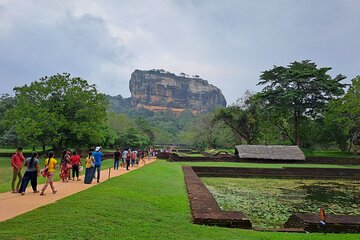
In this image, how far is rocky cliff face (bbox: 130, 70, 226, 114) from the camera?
17862cm

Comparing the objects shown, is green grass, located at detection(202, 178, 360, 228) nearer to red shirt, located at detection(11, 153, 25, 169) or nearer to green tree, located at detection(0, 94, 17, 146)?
red shirt, located at detection(11, 153, 25, 169)

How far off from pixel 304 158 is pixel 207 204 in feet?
90.8

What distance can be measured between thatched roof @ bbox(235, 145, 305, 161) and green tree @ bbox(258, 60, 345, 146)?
7.06 metres

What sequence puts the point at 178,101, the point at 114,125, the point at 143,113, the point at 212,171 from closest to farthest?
the point at 212,171, the point at 114,125, the point at 143,113, the point at 178,101

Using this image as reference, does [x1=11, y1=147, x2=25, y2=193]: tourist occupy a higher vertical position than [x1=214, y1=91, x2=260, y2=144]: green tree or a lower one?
lower

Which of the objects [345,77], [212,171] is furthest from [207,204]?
[345,77]

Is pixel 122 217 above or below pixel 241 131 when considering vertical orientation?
below

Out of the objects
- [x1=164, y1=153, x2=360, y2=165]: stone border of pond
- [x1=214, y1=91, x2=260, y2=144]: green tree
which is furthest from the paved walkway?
[x1=214, y1=91, x2=260, y2=144]: green tree

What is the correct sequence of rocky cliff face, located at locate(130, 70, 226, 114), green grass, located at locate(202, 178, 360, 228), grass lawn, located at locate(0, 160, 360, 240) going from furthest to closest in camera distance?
1. rocky cliff face, located at locate(130, 70, 226, 114)
2. green grass, located at locate(202, 178, 360, 228)
3. grass lawn, located at locate(0, 160, 360, 240)

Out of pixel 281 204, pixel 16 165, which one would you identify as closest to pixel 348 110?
pixel 281 204

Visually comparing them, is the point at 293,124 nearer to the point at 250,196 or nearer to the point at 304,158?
the point at 304,158

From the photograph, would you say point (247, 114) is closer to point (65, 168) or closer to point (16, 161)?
point (65, 168)

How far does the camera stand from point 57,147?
102ft

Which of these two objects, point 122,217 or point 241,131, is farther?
point 241,131
